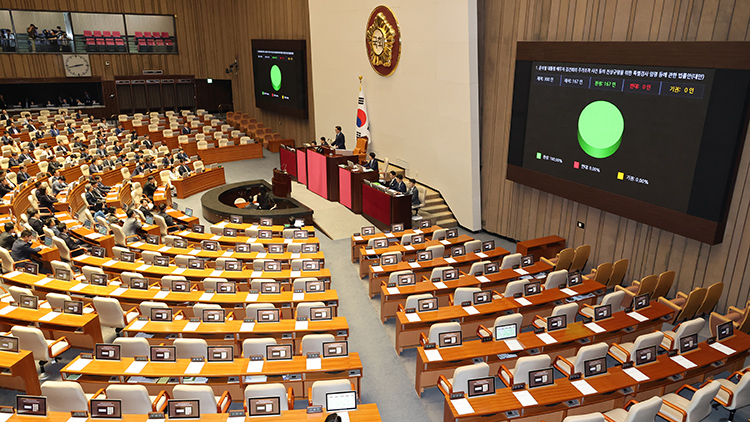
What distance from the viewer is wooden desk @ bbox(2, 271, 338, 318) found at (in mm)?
8219

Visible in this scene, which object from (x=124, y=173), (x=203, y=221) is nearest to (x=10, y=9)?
(x=124, y=173)

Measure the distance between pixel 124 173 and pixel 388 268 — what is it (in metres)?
12.0

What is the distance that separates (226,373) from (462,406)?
113 inches

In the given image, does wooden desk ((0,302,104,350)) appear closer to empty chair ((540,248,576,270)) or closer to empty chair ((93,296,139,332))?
empty chair ((93,296,139,332))

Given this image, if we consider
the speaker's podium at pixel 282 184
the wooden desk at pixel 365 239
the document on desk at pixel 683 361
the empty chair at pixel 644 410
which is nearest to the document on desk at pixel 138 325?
the wooden desk at pixel 365 239

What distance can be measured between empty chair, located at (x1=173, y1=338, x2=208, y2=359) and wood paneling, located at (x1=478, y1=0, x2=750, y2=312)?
27.7 ft

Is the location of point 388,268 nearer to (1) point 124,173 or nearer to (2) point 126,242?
(2) point 126,242

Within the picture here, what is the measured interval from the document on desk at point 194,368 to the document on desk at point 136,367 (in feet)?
1.82

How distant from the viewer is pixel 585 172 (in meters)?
10.4

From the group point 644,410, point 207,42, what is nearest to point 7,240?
point 644,410

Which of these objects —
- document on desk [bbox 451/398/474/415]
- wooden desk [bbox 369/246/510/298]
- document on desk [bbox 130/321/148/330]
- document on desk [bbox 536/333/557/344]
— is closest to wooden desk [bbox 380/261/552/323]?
wooden desk [bbox 369/246/510/298]

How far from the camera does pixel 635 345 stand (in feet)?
21.9

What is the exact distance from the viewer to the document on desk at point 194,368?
616cm

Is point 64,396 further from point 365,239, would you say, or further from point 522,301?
point 365,239
